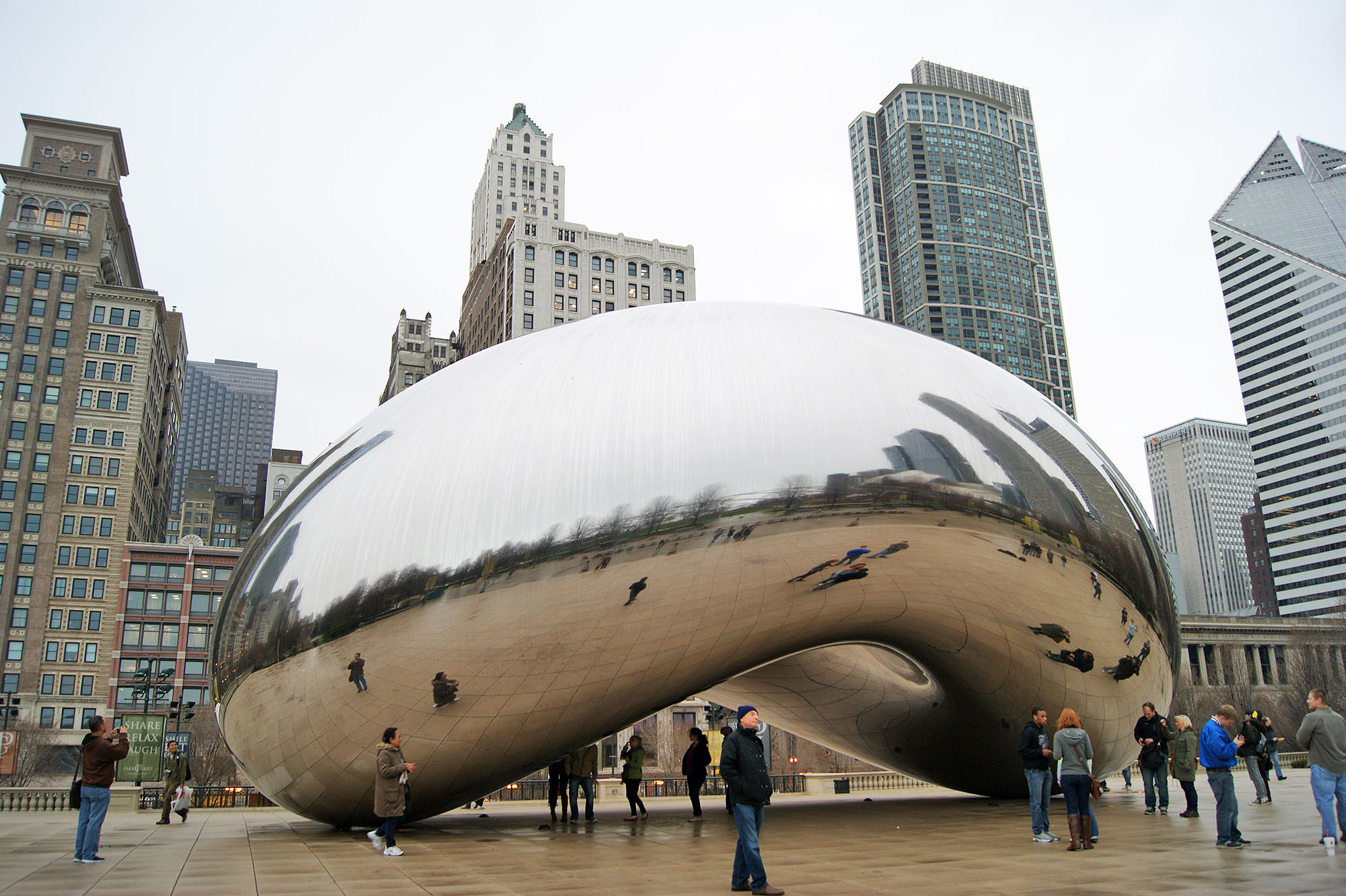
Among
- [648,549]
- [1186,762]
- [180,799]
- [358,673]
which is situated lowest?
[180,799]

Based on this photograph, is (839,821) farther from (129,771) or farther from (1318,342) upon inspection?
(1318,342)

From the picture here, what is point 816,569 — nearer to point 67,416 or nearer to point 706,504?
point 706,504

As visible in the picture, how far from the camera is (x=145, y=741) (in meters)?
23.6

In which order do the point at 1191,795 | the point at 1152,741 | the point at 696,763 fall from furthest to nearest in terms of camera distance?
the point at 696,763, the point at 1191,795, the point at 1152,741

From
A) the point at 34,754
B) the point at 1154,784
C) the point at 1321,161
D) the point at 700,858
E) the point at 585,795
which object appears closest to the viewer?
the point at 700,858

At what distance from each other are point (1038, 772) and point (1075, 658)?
185 centimetres

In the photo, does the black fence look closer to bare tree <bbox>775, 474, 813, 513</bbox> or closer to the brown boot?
bare tree <bbox>775, 474, 813, 513</bbox>

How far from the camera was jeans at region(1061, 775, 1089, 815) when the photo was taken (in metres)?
9.08

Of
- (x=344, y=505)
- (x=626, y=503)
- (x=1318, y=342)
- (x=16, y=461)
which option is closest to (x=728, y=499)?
(x=626, y=503)

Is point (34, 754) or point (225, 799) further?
point (34, 754)

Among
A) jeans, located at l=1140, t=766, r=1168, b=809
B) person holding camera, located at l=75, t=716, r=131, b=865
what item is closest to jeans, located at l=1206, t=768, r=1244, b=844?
jeans, located at l=1140, t=766, r=1168, b=809

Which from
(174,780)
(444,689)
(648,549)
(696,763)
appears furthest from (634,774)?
(174,780)

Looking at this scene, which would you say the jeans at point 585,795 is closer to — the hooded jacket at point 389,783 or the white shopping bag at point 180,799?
the hooded jacket at point 389,783

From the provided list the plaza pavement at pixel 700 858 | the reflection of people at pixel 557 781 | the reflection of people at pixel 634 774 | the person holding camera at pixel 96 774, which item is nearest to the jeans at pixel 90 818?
the person holding camera at pixel 96 774
